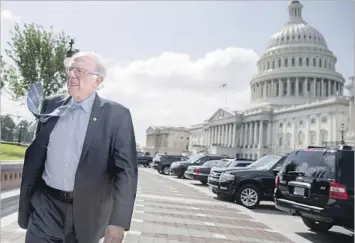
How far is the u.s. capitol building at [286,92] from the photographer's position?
10081 centimetres

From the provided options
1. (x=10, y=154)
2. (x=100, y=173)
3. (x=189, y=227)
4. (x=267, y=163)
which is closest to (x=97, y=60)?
(x=100, y=173)

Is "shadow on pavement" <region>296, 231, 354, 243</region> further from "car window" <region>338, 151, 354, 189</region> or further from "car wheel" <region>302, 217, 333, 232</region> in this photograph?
"car window" <region>338, 151, 354, 189</region>

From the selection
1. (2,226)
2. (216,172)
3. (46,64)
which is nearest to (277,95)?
(46,64)

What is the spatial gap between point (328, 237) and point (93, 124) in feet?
25.0

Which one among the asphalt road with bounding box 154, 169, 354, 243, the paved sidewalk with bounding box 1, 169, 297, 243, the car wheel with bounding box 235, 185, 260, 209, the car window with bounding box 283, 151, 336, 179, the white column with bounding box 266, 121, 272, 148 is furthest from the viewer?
the white column with bounding box 266, 121, 272, 148

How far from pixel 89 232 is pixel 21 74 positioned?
2998cm

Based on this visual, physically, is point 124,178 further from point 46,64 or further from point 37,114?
point 46,64

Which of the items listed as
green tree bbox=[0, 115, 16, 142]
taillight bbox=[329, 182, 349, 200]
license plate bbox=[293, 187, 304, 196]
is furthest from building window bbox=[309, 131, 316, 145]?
taillight bbox=[329, 182, 349, 200]

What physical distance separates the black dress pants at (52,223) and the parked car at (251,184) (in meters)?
11.0

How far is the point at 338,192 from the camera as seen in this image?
7398mm

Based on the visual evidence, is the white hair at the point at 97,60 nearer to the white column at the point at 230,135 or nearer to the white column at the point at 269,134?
the white column at the point at 269,134

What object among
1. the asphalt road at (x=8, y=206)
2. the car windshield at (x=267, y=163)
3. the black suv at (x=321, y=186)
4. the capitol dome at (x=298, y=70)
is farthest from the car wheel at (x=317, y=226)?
the capitol dome at (x=298, y=70)

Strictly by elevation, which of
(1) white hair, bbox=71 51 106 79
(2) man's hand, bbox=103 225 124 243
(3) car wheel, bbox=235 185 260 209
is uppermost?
(1) white hair, bbox=71 51 106 79

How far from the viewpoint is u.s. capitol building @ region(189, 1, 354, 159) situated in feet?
331
